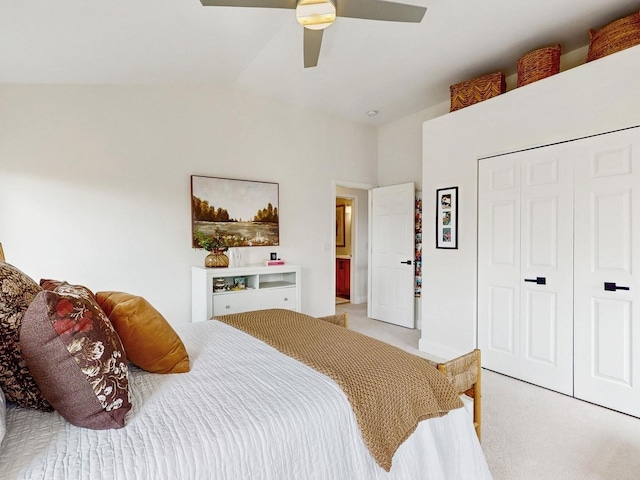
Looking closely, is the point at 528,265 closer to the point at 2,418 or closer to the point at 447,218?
the point at 447,218

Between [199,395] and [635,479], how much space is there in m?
2.19

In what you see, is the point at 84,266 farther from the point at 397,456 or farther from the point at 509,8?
the point at 509,8

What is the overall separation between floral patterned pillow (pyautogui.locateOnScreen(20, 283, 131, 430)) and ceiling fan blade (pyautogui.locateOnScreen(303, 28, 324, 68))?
206 cm

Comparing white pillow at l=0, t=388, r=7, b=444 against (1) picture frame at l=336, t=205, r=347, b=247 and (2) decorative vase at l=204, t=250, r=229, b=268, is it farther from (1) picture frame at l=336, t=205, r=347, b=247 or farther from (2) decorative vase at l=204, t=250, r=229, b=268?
(1) picture frame at l=336, t=205, r=347, b=247

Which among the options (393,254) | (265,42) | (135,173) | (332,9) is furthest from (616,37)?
(135,173)

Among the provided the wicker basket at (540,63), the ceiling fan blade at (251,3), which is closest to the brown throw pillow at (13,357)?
the ceiling fan blade at (251,3)

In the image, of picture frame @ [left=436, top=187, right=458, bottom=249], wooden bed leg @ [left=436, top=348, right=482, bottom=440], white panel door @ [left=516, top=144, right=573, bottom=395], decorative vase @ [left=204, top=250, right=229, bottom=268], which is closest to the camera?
wooden bed leg @ [left=436, top=348, right=482, bottom=440]

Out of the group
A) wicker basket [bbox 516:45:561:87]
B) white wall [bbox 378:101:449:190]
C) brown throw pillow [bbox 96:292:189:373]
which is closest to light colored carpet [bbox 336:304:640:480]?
brown throw pillow [bbox 96:292:189:373]

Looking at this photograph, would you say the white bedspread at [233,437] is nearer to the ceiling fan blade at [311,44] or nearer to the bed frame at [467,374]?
the bed frame at [467,374]

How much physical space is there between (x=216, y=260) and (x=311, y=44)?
2.29 m

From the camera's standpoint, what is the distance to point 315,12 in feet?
6.31

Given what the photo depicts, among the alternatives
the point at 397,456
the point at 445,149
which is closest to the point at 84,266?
the point at 397,456

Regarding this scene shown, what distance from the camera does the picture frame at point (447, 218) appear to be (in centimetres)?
341

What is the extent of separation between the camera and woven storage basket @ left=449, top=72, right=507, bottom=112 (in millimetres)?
3148
